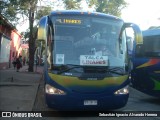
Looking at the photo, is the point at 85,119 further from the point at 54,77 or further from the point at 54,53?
the point at 54,53

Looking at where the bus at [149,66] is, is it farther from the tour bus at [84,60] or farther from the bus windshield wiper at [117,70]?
the bus windshield wiper at [117,70]

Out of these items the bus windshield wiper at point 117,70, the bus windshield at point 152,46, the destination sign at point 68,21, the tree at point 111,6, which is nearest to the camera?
the bus windshield wiper at point 117,70

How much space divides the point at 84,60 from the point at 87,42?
1.96 feet

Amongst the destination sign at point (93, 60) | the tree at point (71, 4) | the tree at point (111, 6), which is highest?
the tree at point (111, 6)

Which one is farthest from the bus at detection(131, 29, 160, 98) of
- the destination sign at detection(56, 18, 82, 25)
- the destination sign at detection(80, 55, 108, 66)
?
the destination sign at detection(56, 18, 82, 25)

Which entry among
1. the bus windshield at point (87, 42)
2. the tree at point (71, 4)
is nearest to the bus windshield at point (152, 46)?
the bus windshield at point (87, 42)

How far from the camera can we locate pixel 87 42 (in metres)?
8.95

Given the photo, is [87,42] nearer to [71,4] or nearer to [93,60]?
[93,60]

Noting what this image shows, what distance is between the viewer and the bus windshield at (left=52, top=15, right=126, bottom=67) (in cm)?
873

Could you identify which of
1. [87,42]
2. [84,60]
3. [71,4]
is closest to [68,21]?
[87,42]

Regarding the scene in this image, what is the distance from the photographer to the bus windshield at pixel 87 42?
873 centimetres

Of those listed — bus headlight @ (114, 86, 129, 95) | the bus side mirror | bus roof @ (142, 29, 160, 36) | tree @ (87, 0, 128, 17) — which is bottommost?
bus headlight @ (114, 86, 129, 95)

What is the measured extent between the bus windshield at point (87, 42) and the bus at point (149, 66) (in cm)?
295

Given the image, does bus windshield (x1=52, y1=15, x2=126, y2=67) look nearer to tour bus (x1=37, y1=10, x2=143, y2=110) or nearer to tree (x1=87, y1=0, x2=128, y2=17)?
tour bus (x1=37, y1=10, x2=143, y2=110)
